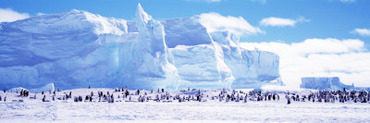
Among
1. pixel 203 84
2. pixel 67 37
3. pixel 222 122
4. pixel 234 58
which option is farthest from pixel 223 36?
pixel 222 122

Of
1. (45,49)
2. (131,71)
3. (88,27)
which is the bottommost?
(131,71)

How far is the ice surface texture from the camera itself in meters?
48.8

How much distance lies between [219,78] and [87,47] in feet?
77.2

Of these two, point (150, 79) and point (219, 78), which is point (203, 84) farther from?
point (150, 79)

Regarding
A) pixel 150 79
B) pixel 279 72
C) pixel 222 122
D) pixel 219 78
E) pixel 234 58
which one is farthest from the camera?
pixel 279 72

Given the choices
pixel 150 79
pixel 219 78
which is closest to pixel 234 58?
pixel 219 78

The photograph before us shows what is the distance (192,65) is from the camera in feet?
183

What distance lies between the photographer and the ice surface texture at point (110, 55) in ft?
160

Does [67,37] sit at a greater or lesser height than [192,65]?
greater

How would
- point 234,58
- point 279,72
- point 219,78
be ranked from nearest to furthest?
point 219,78 < point 234,58 < point 279,72

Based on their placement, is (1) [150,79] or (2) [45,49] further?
(2) [45,49]

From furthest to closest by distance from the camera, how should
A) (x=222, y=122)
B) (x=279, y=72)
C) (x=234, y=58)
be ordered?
(x=279, y=72), (x=234, y=58), (x=222, y=122)

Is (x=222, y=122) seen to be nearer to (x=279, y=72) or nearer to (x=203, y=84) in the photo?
(x=203, y=84)

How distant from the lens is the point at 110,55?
53.0 m
